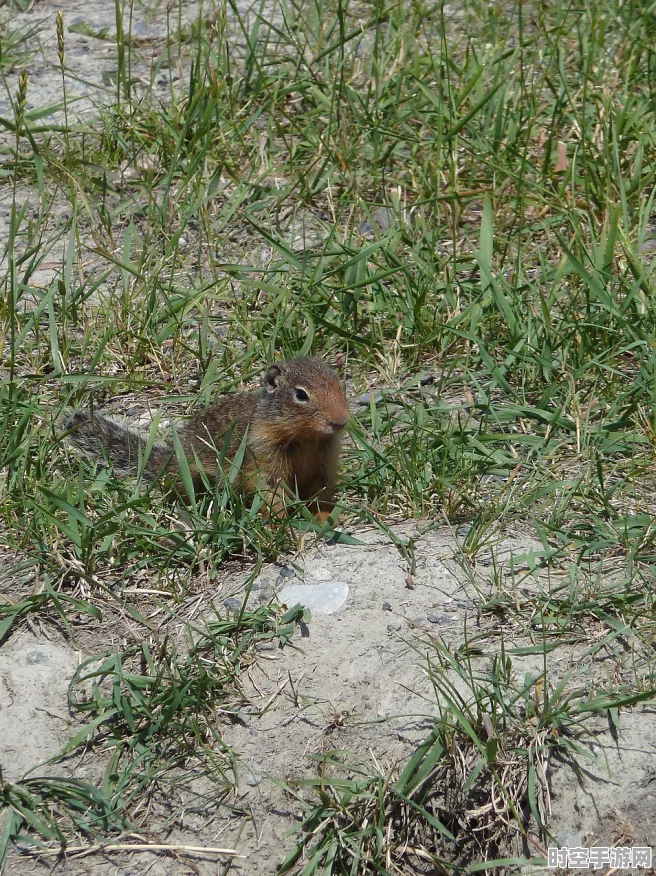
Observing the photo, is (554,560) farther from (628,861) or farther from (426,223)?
(426,223)

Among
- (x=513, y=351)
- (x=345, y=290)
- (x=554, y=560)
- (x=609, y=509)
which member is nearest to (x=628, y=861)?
(x=554, y=560)

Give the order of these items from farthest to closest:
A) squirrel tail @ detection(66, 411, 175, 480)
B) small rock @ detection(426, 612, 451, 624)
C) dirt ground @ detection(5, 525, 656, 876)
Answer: squirrel tail @ detection(66, 411, 175, 480) → small rock @ detection(426, 612, 451, 624) → dirt ground @ detection(5, 525, 656, 876)

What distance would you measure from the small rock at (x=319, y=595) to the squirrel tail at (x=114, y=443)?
90 centimetres

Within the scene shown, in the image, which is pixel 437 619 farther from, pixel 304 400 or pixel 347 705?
pixel 304 400

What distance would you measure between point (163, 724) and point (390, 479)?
1.31 m

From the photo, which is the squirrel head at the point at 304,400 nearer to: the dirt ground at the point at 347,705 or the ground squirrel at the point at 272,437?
the ground squirrel at the point at 272,437

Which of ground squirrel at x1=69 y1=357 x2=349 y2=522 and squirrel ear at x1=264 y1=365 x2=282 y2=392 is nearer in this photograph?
ground squirrel at x1=69 y1=357 x2=349 y2=522

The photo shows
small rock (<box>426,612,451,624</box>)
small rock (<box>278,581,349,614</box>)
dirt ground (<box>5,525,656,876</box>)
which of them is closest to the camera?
dirt ground (<box>5,525,656,876</box>)

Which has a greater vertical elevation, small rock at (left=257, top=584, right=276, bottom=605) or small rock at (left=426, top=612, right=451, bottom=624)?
small rock at (left=426, top=612, right=451, bottom=624)

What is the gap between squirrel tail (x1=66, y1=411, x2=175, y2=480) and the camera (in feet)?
13.8

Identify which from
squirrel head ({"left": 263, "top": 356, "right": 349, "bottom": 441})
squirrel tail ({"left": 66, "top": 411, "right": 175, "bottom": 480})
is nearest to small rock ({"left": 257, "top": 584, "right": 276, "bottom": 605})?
squirrel head ({"left": 263, "top": 356, "right": 349, "bottom": 441})

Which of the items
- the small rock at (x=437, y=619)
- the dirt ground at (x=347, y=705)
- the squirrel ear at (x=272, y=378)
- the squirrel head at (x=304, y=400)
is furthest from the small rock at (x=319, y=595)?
the squirrel ear at (x=272, y=378)

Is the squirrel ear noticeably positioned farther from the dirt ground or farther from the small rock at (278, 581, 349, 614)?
the small rock at (278, 581, 349, 614)

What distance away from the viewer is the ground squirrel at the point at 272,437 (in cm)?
397
